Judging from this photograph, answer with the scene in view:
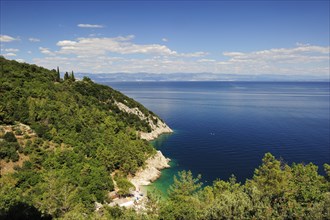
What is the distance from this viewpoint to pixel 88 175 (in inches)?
2100

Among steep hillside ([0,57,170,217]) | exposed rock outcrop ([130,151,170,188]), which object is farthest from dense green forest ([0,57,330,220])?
exposed rock outcrop ([130,151,170,188])

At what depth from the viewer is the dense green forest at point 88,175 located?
31.6 metres

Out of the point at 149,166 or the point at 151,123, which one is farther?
the point at 151,123

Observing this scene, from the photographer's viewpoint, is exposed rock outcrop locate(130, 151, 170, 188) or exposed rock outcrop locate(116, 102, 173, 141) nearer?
exposed rock outcrop locate(130, 151, 170, 188)

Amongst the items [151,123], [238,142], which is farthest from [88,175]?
[238,142]

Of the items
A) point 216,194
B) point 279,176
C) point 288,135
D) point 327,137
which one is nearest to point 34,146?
point 216,194

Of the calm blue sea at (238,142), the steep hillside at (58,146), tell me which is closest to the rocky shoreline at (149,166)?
the steep hillside at (58,146)

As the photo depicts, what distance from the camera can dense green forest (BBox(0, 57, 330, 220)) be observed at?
3161 centimetres

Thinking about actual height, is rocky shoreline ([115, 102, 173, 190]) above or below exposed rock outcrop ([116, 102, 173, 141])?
below

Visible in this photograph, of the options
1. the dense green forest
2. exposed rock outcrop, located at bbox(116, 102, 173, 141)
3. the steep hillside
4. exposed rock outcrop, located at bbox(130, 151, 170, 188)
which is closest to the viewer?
the dense green forest

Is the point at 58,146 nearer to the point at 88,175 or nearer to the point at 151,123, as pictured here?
the point at 88,175

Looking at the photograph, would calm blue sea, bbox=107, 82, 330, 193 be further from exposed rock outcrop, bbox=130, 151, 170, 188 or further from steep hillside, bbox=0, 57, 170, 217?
steep hillside, bbox=0, 57, 170, 217

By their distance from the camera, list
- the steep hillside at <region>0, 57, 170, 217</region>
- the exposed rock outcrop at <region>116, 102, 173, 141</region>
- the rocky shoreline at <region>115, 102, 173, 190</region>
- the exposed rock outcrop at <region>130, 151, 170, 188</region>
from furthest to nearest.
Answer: the exposed rock outcrop at <region>116, 102, 173, 141</region> → the rocky shoreline at <region>115, 102, 173, 190</region> → the exposed rock outcrop at <region>130, 151, 170, 188</region> → the steep hillside at <region>0, 57, 170, 217</region>

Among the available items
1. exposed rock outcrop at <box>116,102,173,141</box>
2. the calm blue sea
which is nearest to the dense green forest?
the calm blue sea
